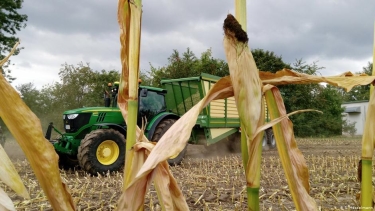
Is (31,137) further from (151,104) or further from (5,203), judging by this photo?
(151,104)

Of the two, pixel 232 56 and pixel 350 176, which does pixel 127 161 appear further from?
pixel 350 176

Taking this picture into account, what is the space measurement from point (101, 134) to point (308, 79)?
5517mm

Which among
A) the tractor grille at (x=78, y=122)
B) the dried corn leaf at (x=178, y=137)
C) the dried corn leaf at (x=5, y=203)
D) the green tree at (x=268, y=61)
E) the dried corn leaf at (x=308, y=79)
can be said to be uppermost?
Result: the green tree at (x=268, y=61)

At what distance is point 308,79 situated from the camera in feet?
2.98

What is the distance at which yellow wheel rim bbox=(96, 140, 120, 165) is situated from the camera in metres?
6.24

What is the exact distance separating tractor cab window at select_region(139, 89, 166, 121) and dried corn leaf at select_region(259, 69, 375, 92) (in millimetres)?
6497

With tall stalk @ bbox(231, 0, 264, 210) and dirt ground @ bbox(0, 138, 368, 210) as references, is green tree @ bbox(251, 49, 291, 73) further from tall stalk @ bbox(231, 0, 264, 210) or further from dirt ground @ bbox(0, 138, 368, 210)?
tall stalk @ bbox(231, 0, 264, 210)

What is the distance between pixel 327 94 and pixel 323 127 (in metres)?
2.45

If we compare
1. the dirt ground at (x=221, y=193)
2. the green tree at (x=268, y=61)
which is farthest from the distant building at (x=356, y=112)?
the dirt ground at (x=221, y=193)

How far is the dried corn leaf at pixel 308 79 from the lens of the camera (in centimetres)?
90

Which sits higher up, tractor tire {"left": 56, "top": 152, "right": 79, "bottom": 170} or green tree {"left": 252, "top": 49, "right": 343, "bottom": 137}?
green tree {"left": 252, "top": 49, "right": 343, "bottom": 137}

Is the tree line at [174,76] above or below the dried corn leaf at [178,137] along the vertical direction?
above

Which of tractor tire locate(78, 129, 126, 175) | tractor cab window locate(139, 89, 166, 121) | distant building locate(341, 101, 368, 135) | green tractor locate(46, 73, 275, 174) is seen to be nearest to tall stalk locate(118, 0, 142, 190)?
green tractor locate(46, 73, 275, 174)

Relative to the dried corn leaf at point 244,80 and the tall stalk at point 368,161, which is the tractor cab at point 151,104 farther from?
the dried corn leaf at point 244,80
